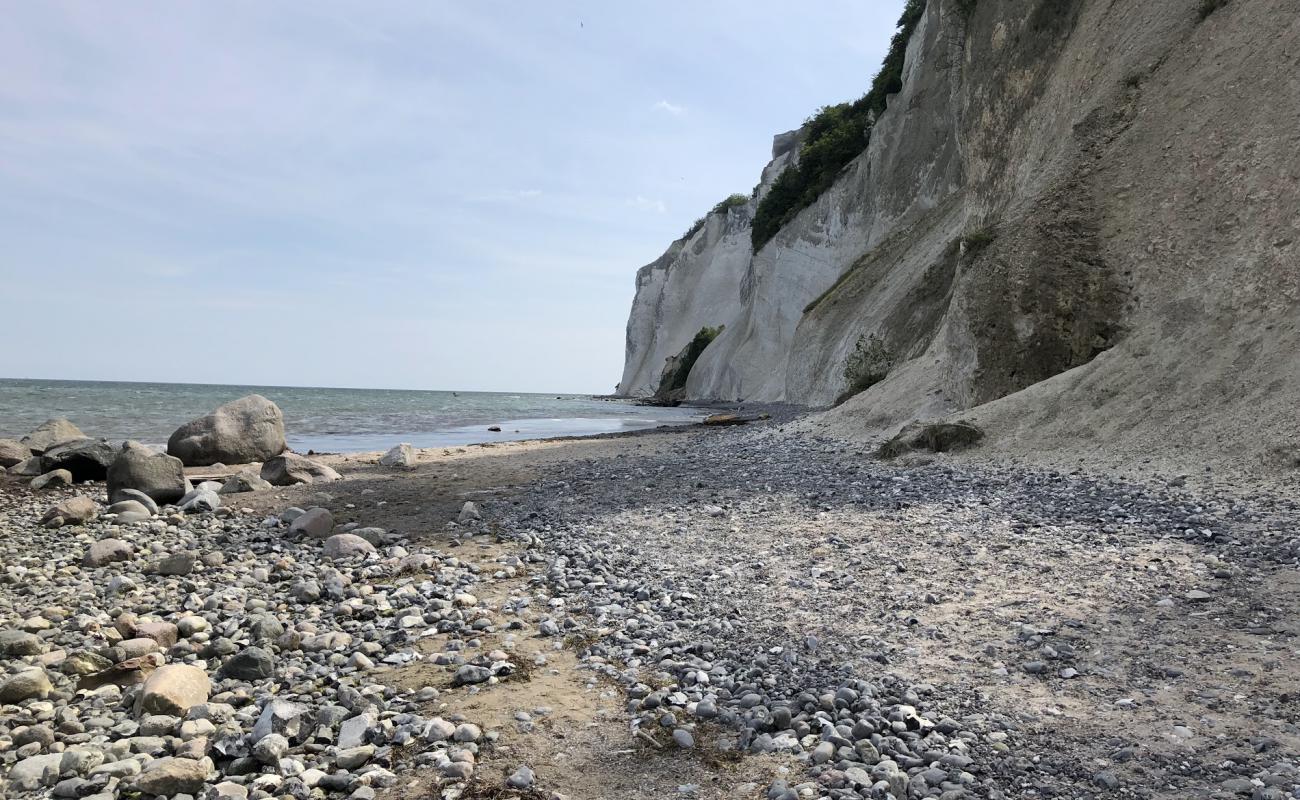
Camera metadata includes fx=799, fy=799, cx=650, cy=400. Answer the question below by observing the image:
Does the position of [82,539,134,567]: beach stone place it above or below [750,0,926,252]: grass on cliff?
below

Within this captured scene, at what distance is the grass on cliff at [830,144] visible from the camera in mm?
44062

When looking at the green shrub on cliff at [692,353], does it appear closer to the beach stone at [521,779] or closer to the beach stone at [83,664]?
the beach stone at [83,664]

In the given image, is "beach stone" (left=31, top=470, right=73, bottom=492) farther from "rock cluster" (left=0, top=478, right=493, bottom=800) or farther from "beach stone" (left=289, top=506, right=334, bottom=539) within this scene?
"beach stone" (left=289, top=506, right=334, bottom=539)

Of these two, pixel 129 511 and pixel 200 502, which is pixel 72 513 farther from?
pixel 200 502

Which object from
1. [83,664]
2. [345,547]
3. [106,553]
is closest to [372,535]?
[345,547]

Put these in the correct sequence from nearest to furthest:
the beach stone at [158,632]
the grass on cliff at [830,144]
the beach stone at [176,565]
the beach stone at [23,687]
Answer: the beach stone at [23,687] → the beach stone at [158,632] → the beach stone at [176,565] → the grass on cliff at [830,144]

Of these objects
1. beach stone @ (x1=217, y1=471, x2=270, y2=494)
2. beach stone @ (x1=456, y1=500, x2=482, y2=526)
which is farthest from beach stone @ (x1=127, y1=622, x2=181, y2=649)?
beach stone @ (x1=217, y1=471, x2=270, y2=494)

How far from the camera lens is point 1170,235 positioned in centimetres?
1177

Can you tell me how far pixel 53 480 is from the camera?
1414cm

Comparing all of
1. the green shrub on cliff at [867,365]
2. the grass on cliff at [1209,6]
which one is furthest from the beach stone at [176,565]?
the green shrub on cliff at [867,365]

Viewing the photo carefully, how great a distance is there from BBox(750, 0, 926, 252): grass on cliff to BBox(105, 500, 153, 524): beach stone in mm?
40795

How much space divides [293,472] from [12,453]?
6882mm

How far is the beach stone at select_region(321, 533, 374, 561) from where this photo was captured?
8445 mm

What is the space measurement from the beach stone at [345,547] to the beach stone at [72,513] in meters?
4.23
